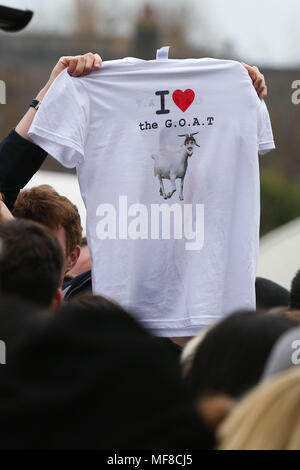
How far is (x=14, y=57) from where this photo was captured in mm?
29047

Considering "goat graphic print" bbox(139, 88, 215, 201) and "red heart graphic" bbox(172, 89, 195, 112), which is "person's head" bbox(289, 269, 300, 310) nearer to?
"goat graphic print" bbox(139, 88, 215, 201)

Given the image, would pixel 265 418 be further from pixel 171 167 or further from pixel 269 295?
pixel 269 295

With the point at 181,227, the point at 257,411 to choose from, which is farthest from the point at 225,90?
the point at 257,411

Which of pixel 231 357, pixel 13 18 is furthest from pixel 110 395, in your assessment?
pixel 13 18

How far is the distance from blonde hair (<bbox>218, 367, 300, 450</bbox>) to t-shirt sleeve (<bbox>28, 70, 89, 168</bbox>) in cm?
196

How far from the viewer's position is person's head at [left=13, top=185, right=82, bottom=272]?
3674mm

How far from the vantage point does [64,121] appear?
11.1 ft

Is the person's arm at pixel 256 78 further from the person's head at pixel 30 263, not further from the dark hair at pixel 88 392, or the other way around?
the dark hair at pixel 88 392

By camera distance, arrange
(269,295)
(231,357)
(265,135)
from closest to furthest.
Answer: (231,357)
(265,135)
(269,295)

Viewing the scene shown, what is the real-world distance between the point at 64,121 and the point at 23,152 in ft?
0.63

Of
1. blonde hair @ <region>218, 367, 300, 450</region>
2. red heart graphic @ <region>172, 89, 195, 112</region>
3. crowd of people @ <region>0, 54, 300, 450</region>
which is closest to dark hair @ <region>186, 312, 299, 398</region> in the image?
crowd of people @ <region>0, 54, 300, 450</region>

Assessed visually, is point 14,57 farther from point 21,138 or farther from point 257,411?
point 257,411

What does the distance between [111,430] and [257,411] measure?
1.00ft

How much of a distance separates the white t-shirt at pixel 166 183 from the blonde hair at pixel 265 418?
1828 millimetres
